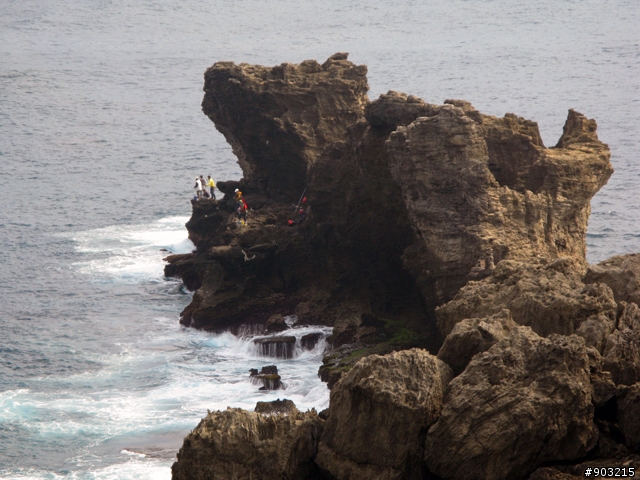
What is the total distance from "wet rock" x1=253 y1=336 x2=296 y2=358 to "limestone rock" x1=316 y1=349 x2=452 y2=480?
2308cm

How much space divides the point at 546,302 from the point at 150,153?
8139 cm

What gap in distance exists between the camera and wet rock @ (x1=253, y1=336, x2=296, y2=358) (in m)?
51.7

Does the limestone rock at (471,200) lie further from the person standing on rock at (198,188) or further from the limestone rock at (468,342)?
the person standing on rock at (198,188)

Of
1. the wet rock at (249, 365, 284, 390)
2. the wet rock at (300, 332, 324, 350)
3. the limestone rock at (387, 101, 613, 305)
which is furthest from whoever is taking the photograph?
the wet rock at (300, 332, 324, 350)

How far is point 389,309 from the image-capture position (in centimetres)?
5112

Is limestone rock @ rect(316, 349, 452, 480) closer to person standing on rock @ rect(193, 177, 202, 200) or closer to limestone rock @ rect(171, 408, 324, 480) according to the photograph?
limestone rock @ rect(171, 408, 324, 480)

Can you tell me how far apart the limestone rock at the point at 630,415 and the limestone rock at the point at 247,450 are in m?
7.44

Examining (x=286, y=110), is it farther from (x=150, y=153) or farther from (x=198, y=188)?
(x=150, y=153)

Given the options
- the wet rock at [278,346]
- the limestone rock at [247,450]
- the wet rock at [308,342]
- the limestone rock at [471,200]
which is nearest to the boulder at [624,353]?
the limestone rock at [247,450]

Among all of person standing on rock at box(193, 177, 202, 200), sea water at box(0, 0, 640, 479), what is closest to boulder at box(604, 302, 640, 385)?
sea water at box(0, 0, 640, 479)

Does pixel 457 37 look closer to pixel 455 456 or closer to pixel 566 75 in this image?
pixel 566 75

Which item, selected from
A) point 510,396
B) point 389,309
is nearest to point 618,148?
point 389,309

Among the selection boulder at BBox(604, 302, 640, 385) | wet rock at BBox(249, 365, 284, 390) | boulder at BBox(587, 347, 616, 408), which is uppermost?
boulder at BBox(604, 302, 640, 385)

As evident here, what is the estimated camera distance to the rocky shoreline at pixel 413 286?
27297 mm
